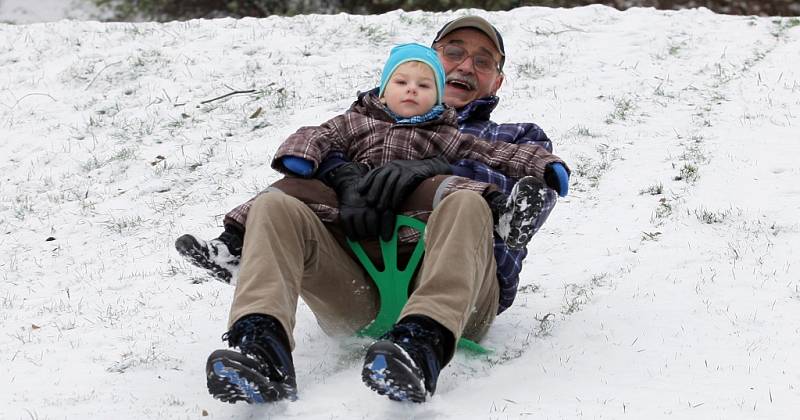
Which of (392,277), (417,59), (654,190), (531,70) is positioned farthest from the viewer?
(531,70)

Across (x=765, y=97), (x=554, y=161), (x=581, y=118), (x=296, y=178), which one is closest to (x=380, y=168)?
(x=296, y=178)

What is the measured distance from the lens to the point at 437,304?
3225mm

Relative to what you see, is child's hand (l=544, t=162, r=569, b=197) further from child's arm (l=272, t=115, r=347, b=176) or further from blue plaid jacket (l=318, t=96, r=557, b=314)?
child's arm (l=272, t=115, r=347, b=176)

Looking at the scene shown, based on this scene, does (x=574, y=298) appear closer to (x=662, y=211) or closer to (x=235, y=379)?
(x=662, y=211)

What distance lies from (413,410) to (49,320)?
2.25 meters

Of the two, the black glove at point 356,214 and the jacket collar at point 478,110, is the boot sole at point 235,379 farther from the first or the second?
the jacket collar at point 478,110

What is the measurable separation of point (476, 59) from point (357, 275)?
4.64 feet

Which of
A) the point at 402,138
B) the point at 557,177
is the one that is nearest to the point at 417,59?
the point at 402,138

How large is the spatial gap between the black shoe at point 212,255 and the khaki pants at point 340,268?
0.64 ft

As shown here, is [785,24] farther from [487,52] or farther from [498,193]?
[498,193]

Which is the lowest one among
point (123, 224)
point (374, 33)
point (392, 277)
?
point (123, 224)

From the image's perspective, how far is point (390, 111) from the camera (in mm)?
4070

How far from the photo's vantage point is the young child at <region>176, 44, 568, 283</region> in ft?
12.6

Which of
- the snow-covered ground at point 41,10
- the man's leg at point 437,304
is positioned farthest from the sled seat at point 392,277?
the snow-covered ground at point 41,10
